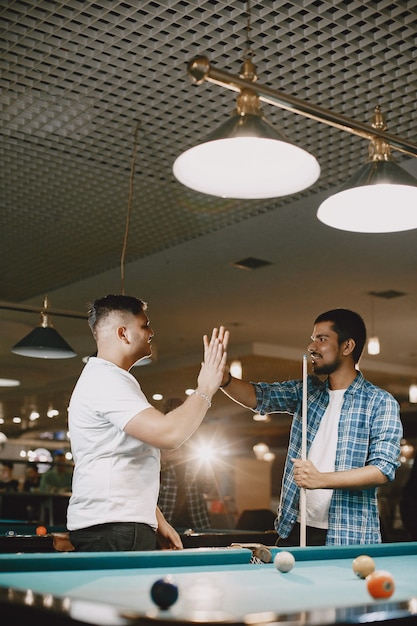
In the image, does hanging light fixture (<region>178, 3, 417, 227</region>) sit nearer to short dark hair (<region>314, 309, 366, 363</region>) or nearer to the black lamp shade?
short dark hair (<region>314, 309, 366, 363</region>)

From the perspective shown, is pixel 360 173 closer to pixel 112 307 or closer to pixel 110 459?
pixel 112 307

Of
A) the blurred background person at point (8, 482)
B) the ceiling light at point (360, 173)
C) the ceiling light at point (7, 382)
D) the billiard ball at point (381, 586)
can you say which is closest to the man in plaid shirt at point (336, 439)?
the ceiling light at point (360, 173)

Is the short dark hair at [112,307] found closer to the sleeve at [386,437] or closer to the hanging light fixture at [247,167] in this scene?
the hanging light fixture at [247,167]

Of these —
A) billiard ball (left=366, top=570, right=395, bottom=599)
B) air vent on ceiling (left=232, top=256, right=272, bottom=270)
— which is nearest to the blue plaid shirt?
billiard ball (left=366, top=570, right=395, bottom=599)

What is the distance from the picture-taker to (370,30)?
125 inches

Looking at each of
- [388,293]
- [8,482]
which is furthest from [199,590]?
[8,482]

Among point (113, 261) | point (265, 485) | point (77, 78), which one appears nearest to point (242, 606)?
point (77, 78)

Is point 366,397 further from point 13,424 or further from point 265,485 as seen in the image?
point 13,424

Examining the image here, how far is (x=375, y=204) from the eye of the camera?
2.94m

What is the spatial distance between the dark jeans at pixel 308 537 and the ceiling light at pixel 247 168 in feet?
5.33

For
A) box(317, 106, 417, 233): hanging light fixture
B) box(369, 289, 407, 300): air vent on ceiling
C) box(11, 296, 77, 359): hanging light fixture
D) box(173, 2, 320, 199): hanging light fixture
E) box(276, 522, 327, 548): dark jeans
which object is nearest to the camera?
box(173, 2, 320, 199): hanging light fixture

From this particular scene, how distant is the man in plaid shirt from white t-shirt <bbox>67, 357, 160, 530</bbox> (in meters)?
0.73

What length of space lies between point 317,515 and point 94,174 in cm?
256

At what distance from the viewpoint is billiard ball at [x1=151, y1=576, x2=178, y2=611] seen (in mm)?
1413
